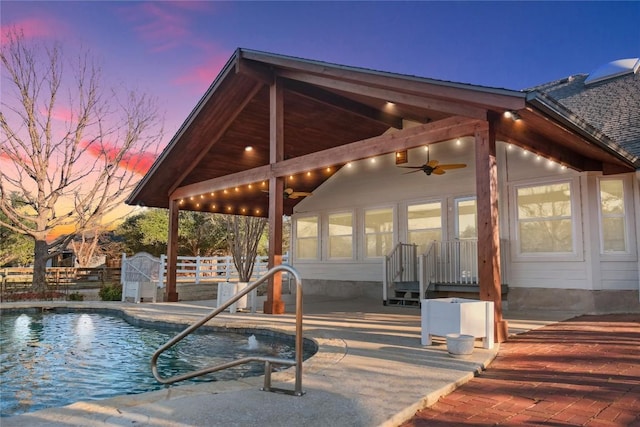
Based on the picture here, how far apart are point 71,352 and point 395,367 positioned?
4.10m

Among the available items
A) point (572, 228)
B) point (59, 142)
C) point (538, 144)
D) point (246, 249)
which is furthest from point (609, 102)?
point (59, 142)

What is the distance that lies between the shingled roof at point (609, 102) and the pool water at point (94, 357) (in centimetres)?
756

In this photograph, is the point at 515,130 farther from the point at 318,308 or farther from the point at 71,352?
the point at 71,352

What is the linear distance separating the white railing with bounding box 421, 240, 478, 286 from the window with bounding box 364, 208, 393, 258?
2099mm

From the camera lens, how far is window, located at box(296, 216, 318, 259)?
1403 cm

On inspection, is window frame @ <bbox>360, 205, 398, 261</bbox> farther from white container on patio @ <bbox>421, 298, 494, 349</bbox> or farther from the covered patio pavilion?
white container on patio @ <bbox>421, 298, 494, 349</bbox>

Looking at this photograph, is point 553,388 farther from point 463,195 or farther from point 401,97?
point 463,195

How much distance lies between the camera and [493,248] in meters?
5.65

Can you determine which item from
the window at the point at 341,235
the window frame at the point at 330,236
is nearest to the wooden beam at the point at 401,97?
the window frame at the point at 330,236

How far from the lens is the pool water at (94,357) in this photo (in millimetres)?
4031

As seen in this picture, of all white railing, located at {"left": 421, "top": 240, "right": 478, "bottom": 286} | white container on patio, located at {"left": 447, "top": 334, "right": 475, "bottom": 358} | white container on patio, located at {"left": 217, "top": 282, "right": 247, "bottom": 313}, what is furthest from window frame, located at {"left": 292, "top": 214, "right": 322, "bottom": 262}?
white container on patio, located at {"left": 447, "top": 334, "right": 475, "bottom": 358}

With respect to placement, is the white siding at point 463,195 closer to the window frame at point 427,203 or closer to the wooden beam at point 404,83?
the window frame at point 427,203

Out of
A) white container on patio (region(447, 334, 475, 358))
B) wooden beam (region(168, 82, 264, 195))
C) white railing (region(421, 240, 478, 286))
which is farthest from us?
wooden beam (region(168, 82, 264, 195))

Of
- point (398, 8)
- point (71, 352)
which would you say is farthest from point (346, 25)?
point (71, 352)
